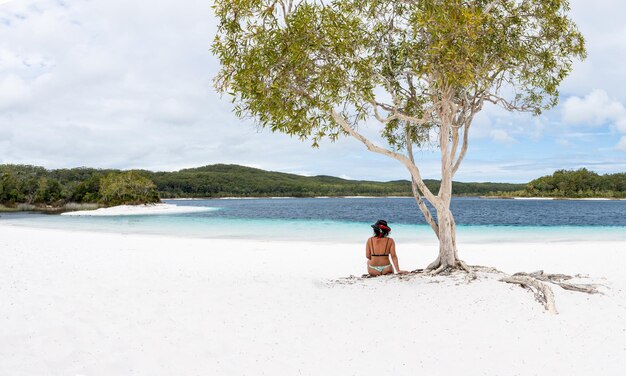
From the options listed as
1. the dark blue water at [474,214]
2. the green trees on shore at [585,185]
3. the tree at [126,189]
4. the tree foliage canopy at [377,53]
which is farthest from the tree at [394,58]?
the green trees on shore at [585,185]

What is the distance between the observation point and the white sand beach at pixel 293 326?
573 cm

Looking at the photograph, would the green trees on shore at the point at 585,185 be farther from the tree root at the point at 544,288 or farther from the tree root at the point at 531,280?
the tree root at the point at 544,288

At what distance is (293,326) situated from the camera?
7.26 metres

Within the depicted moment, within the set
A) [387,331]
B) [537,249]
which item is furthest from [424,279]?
[537,249]

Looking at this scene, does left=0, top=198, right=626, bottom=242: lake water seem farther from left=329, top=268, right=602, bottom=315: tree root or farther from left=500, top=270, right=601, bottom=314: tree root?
left=500, top=270, right=601, bottom=314: tree root

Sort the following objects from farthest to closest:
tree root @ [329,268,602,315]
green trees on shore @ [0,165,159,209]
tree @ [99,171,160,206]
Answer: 1. green trees on shore @ [0,165,159,209]
2. tree @ [99,171,160,206]
3. tree root @ [329,268,602,315]

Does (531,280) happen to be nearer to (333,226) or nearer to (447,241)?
(447,241)

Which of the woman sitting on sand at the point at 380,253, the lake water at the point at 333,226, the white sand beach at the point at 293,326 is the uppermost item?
the woman sitting on sand at the point at 380,253

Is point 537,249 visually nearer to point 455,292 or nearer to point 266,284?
point 455,292

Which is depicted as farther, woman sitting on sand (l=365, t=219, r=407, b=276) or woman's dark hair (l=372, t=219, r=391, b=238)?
woman sitting on sand (l=365, t=219, r=407, b=276)

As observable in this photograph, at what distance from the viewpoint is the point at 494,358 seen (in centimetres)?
587

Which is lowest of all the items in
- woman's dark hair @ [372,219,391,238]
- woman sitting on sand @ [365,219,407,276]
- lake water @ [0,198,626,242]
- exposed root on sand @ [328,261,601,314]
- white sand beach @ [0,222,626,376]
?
lake water @ [0,198,626,242]

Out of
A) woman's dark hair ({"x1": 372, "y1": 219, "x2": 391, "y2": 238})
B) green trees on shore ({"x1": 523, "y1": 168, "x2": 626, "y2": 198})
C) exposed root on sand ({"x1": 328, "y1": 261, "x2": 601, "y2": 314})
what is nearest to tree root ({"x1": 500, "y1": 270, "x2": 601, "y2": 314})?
exposed root on sand ({"x1": 328, "y1": 261, "x2": 601, "y2": 314})

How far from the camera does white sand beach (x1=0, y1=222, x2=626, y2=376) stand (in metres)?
5.73
